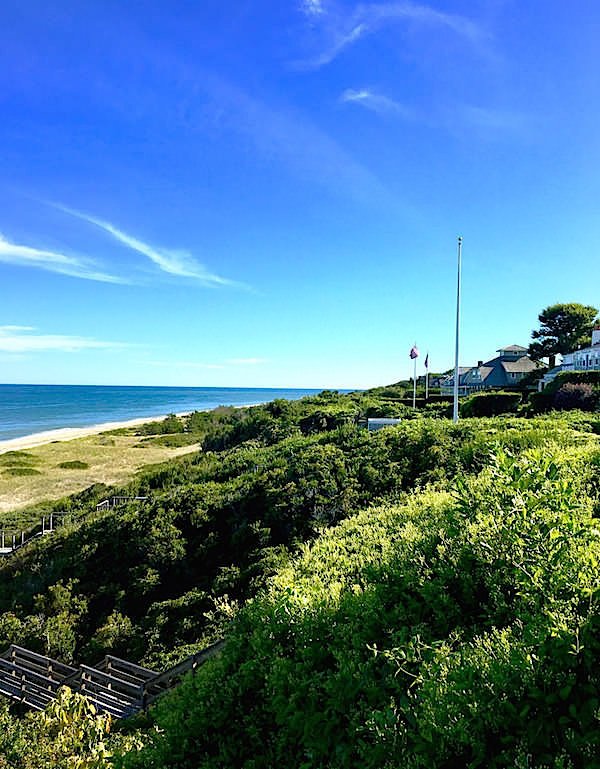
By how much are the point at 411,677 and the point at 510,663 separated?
0.74 metres

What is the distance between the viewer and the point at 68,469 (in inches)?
1410

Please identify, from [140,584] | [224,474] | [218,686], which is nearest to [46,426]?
[224,474]

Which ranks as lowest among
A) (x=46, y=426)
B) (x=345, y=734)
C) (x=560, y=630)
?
(x=46, y=426)

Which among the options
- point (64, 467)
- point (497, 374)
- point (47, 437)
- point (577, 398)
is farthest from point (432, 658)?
point (47, 437)

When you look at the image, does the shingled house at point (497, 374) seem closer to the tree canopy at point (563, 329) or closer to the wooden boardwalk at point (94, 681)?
the tree canopy at point (563, 329)

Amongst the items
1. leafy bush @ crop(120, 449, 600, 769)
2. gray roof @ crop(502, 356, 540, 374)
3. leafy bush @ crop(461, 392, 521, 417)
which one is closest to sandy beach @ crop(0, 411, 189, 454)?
leafy bush @ crop(461, 392, 521, 417)

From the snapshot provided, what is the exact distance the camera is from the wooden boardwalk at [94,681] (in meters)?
6.65

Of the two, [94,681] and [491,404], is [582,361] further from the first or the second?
[94,681]

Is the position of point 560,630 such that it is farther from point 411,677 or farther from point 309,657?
point 309,657

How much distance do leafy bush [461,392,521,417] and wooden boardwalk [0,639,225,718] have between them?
19232 millimetres

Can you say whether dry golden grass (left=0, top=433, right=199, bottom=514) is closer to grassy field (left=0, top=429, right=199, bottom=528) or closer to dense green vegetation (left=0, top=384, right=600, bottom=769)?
grassy field (left=0, top=429, right=199, bottom=528)

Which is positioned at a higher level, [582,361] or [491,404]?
[582,361]

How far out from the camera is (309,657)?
3.64 m

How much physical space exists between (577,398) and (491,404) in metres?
4.14
